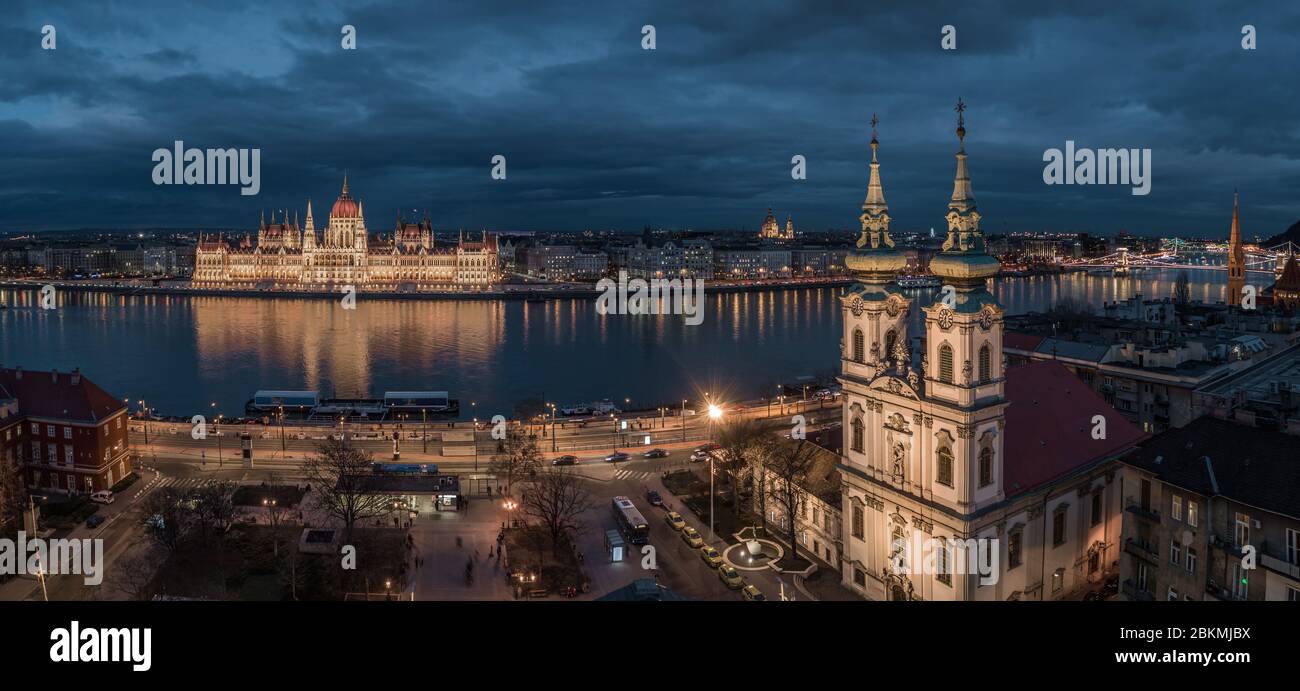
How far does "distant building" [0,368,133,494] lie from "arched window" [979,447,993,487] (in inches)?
520

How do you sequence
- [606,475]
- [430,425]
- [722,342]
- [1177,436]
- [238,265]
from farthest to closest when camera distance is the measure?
[238,265], [722,342], [430,425], [606,475], [1177,436]

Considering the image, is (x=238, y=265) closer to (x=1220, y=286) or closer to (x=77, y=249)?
(x=77, y=249)

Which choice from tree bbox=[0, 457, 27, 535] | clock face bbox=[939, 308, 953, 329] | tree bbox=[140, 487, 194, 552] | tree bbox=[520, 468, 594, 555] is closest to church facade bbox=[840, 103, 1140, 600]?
clock face bbox=[939, 308, 953, 329]

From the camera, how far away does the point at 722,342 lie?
37000 millimetres

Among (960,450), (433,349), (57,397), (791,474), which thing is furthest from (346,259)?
(960,450)

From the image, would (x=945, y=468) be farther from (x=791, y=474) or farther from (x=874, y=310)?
(x=791, y=474)

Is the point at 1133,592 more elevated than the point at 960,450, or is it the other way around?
the point at 960,450

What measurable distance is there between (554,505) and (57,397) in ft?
30.1

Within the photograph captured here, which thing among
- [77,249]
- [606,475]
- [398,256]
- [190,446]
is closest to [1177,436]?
[606,475]

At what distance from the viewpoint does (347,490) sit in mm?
12000

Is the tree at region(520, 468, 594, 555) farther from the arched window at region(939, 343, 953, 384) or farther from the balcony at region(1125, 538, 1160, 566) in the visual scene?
the balcony at region(1125, 538, 1160, 566)

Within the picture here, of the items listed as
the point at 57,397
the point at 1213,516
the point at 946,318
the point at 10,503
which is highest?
the point at 946,318
